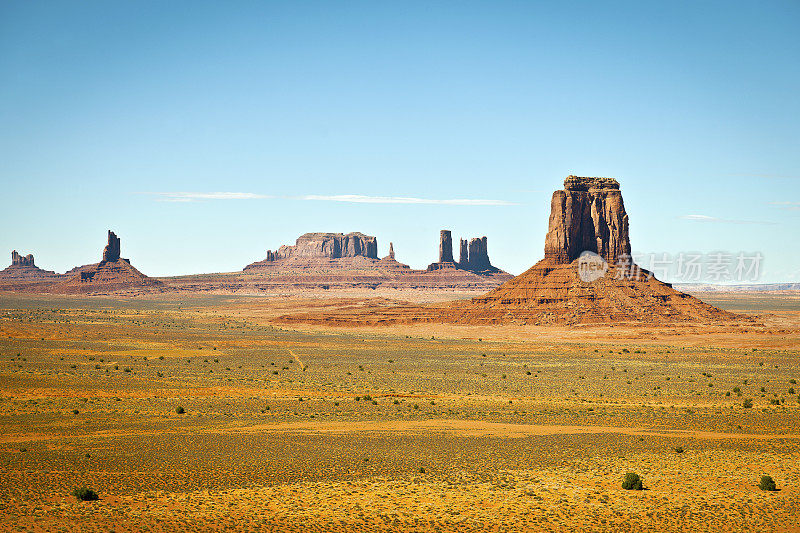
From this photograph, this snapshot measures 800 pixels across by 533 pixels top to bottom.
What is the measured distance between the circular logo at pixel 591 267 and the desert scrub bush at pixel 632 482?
80121 mm

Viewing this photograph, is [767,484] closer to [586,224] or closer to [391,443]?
[391,443]

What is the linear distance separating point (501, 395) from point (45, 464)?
992 inches

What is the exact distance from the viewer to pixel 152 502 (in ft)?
65.5

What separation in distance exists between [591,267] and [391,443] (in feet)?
259

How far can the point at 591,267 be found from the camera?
331 ft

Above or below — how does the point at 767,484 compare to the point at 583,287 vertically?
below

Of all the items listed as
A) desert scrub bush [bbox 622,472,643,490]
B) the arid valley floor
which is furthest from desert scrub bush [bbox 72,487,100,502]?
desert scrub bush [bbox 622,472,643,490]

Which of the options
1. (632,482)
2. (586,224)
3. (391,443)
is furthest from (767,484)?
(586,224)

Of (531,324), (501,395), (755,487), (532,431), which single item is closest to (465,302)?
(531,324)

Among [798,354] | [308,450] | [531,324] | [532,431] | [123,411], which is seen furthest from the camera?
[531,324]

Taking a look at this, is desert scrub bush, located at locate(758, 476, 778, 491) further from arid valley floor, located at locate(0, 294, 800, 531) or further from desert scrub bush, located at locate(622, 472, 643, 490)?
desert scrub bush, located at locate(622, 472, 643, 490)

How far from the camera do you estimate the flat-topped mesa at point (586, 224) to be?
102m

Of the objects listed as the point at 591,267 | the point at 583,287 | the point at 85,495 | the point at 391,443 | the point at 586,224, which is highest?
the point at 586,224

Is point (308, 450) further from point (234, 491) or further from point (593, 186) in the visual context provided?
point (593, 186)
